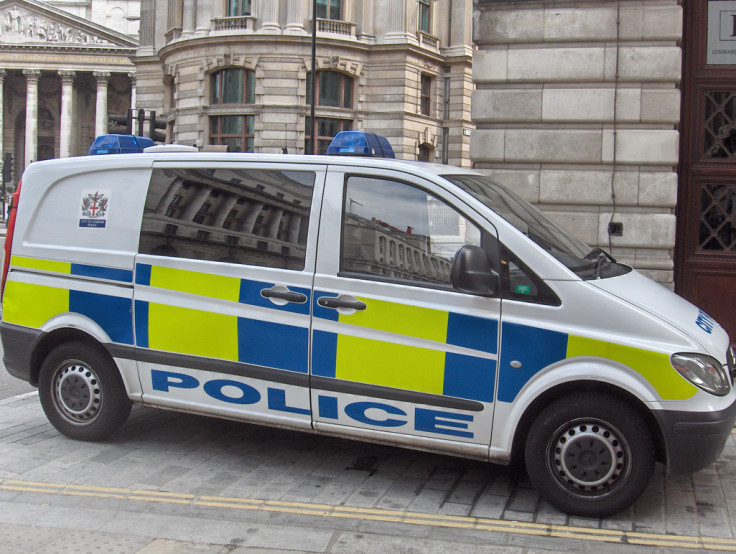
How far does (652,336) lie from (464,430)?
1.12 metres

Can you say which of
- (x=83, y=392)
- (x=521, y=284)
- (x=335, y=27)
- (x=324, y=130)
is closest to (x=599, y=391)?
(x=521, y=284)

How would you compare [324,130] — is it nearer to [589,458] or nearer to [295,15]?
[295,15]

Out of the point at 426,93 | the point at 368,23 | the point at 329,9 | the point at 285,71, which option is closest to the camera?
the point at 285,71

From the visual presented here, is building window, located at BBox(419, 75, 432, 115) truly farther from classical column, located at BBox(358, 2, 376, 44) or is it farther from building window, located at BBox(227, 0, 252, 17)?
building window, located at BBox(227, 0, 252, 17)

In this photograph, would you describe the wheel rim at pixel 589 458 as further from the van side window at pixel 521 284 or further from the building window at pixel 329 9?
the building window at pixel 329 9

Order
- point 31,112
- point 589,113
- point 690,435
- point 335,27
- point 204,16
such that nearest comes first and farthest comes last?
point 690,435
point 589,113
point 204,16
point 335,27
point 31,112

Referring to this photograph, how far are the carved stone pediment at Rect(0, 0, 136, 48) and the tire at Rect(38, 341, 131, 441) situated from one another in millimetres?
80040

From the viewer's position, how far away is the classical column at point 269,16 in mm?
41594

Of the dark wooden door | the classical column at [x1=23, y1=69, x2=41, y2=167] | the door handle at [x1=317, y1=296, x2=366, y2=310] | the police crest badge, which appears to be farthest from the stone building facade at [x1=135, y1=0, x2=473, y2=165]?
the classical column at [x1=23, y1=69, x2=41, y2=167]

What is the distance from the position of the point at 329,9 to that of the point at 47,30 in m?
47.6

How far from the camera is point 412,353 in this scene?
4828mm

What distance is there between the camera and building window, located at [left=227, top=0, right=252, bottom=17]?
42.8 metres

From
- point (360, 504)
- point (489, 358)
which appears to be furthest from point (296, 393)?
point (489, 358)

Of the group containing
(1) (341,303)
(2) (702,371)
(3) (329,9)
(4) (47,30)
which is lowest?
(2) (702,371)
